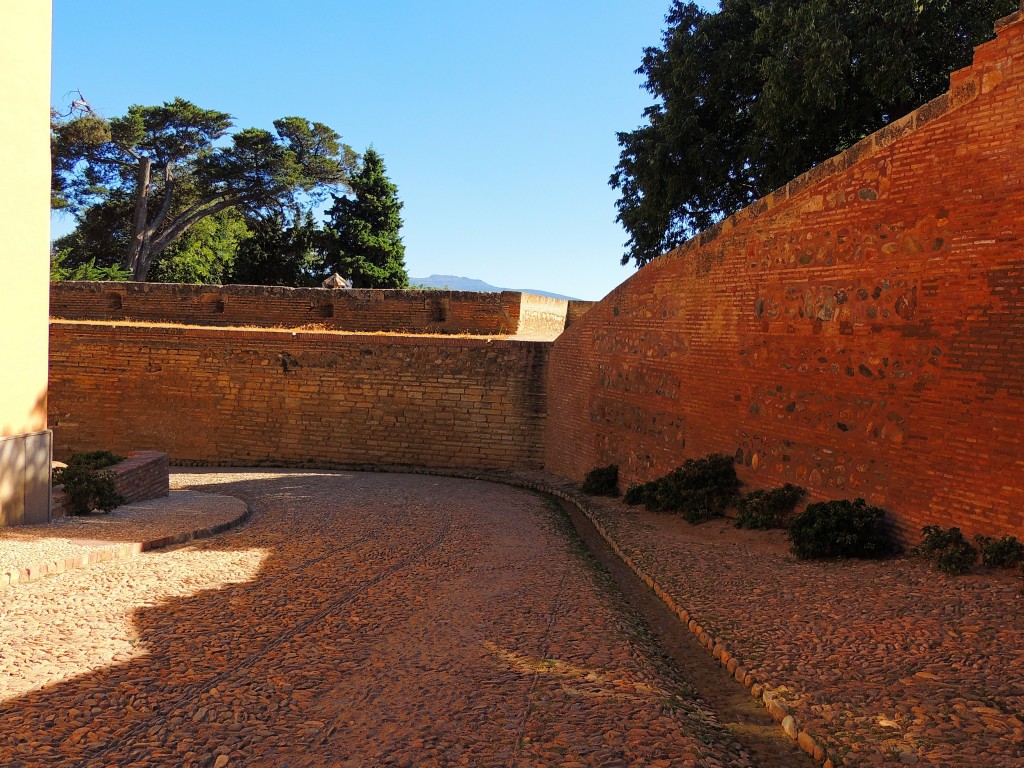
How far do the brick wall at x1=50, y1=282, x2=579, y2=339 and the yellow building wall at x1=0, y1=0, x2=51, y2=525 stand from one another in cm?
900

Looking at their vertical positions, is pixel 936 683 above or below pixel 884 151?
below

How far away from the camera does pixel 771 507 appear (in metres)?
8.12

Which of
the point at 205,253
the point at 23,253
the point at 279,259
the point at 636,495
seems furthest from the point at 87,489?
the point at 205,253

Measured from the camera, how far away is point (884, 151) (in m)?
7.11

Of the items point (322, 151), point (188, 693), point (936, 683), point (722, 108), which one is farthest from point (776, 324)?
point (322, 151)

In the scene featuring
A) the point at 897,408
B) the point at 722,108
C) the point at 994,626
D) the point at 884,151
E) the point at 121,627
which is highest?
the point at 722,108

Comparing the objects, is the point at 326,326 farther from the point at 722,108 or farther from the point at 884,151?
the point at 884,151

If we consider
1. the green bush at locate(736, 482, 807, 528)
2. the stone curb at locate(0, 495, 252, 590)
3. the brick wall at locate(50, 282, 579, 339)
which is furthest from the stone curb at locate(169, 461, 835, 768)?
the brick wall at locate(50, 282, 579, 339)

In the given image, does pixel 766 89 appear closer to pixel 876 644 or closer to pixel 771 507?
pixel 771 507

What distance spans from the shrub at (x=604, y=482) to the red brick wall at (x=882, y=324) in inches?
52.8

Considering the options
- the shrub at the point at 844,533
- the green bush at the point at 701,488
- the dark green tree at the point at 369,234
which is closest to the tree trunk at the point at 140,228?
the dark green tree at the point at 369,234

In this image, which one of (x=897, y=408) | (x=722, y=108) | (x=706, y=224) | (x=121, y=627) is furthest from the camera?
(x=706, y=224)

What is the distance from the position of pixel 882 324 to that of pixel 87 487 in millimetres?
8221

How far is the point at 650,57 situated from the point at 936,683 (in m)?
15.7
